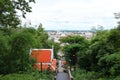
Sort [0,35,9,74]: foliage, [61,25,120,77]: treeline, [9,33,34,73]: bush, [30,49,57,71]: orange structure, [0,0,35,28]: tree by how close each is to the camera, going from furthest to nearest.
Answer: [30,49,57,71]: orange structure
[9,33,34,73]: bush
[61,25,120,77]: treeline
[0,35,9,74]: foliage
[0,0,35,28]: tree

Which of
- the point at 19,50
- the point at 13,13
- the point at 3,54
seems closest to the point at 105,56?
the point at 19,50

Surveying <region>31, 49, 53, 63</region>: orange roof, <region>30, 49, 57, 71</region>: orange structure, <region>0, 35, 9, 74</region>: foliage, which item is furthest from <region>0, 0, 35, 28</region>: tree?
<region>31, 49, 53, 63</region>: orange roof

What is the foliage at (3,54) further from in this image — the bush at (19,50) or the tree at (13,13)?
the tree at (13,13)

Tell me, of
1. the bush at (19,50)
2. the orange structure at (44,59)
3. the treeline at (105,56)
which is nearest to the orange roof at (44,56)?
the orange structure at (44,59)

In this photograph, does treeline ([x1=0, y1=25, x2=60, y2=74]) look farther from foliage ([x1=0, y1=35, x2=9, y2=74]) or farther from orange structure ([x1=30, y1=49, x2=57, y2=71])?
orange structure ([x1=30, y1=49, x2=57, y2=71])

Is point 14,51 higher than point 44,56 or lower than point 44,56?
higher

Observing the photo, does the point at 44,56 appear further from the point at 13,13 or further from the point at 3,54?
the point at 13,13

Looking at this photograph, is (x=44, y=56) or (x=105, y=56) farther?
(x=44, y=56)

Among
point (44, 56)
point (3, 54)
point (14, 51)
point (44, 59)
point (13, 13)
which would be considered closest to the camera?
point (13, 13)

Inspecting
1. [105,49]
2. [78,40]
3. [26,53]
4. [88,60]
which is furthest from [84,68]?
[78,40]

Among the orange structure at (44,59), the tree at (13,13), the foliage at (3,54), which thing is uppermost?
the tree at (13,13)

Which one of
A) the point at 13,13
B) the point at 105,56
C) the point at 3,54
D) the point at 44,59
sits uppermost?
the point at 13,13

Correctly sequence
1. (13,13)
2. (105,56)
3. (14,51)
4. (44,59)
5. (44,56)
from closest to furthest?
(13,13)
(14,51)
(105,56)
(44,59)
(44,56)

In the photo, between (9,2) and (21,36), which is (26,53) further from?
(9,2)
